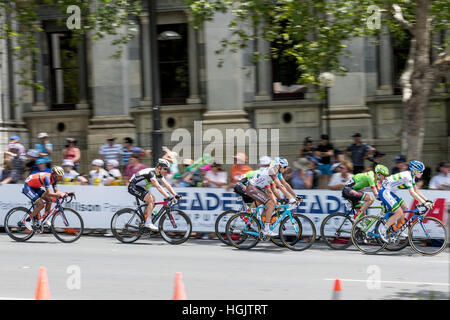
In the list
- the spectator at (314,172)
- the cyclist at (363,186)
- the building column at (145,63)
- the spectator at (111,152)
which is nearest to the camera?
the cyclist at (363,186)

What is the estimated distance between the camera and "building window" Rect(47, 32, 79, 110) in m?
22.6

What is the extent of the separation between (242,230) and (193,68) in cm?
923

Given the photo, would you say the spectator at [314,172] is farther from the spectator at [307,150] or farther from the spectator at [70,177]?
the spectator at [70,177]

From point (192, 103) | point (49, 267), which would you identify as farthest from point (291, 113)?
point (49, 267)

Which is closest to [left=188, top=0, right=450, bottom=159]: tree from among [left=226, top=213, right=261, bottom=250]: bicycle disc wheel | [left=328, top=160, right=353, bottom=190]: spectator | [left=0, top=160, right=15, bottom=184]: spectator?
[left=328, top=160, right=353, bottom=190]: spectator

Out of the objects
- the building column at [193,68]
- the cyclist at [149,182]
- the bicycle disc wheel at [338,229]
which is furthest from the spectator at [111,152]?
the bicycle disc wheel at [338,229]

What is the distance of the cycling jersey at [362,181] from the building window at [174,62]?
→ 9.23m

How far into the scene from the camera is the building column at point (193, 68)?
2148cm

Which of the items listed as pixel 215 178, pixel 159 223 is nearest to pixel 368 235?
pixel 215 178

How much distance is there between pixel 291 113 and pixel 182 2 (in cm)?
A: 488

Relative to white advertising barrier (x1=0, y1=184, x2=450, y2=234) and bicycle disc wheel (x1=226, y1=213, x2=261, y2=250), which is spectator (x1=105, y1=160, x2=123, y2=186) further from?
bicycle disc wheel (x1=226, y1=213, x2=261, y2=250)

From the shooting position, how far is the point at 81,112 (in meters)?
22.2

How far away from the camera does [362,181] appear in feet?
44.4

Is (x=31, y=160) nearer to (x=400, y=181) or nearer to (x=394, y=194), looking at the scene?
(x=394, y=194)
